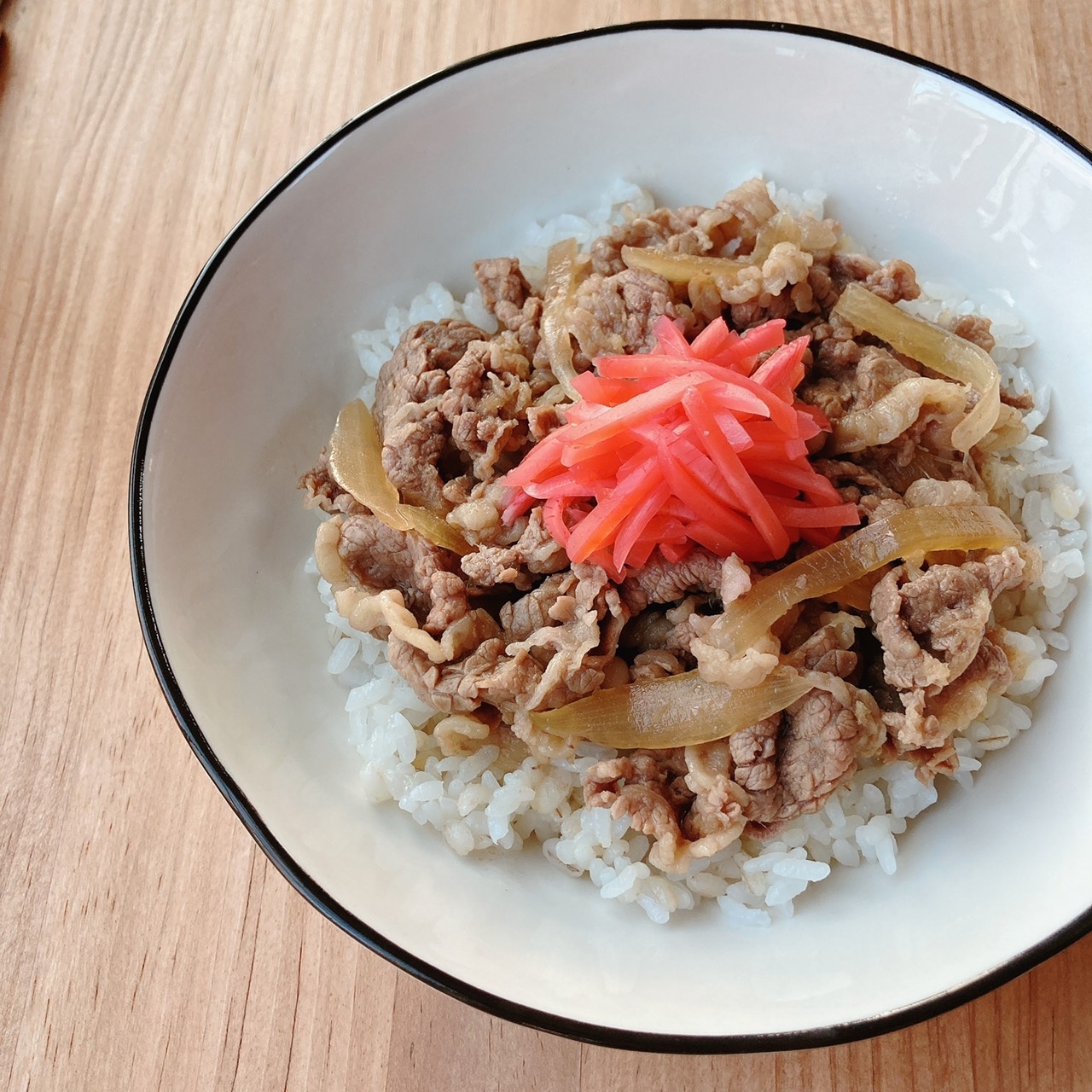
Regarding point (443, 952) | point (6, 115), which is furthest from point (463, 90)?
point (443, 952)

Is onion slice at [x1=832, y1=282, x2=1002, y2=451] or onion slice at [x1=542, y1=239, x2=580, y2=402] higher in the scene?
onion slice at [x1=832, y1=282, x2=1002, y2=451]

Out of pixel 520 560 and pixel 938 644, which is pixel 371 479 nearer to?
pixel 520 560

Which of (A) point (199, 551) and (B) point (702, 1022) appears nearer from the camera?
(B) point (702, 1022)

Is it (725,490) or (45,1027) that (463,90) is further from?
(45,1027)

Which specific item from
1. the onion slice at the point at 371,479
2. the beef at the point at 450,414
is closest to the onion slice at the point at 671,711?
the onion slice at the point at 371,479

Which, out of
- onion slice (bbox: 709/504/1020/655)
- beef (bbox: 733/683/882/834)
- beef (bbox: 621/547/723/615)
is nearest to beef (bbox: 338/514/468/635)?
beef (bbox: 621/547/723/615)

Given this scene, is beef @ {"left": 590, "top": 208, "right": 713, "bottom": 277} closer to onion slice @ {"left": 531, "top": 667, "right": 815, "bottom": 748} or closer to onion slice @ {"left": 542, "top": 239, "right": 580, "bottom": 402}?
onion slice @ {"left": 542, "top": 239, "right": 580, "bottom": 402}

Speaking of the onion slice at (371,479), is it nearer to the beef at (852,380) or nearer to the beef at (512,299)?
the beef at (512,299)
